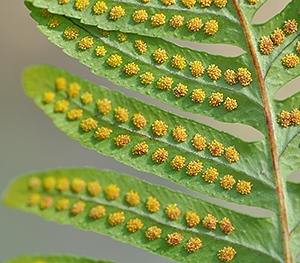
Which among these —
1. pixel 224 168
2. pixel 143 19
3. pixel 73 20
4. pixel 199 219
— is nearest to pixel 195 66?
pixel 143 19

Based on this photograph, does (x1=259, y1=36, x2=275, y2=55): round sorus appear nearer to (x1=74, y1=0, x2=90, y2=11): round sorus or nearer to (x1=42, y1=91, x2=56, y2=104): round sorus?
(x1=74, y1=0, x2=90, y2=11): round sorus

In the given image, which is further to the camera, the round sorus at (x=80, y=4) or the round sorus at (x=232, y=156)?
the round sorus at (x=232, y=156)

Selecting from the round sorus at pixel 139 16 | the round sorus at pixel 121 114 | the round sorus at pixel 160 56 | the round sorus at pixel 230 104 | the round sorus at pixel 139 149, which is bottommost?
the round sorus at pixel 139 149

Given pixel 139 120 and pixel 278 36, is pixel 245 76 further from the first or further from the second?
pixel 139 120

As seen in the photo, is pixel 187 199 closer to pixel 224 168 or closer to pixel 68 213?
pixel 224 168

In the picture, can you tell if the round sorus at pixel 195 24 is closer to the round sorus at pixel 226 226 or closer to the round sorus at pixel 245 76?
the round sorus at pixel 245 76

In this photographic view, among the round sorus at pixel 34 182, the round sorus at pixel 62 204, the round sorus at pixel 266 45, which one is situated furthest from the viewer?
the round sorus at pixel 266 45

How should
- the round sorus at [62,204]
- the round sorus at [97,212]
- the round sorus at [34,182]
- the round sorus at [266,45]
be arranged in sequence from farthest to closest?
the round sorus at [266,45], the round sorus at [97,212], the round sorus at [62,204], the round sorus at [34,182]

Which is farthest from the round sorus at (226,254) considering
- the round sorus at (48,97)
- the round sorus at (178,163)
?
the round sorus at (48,97)
